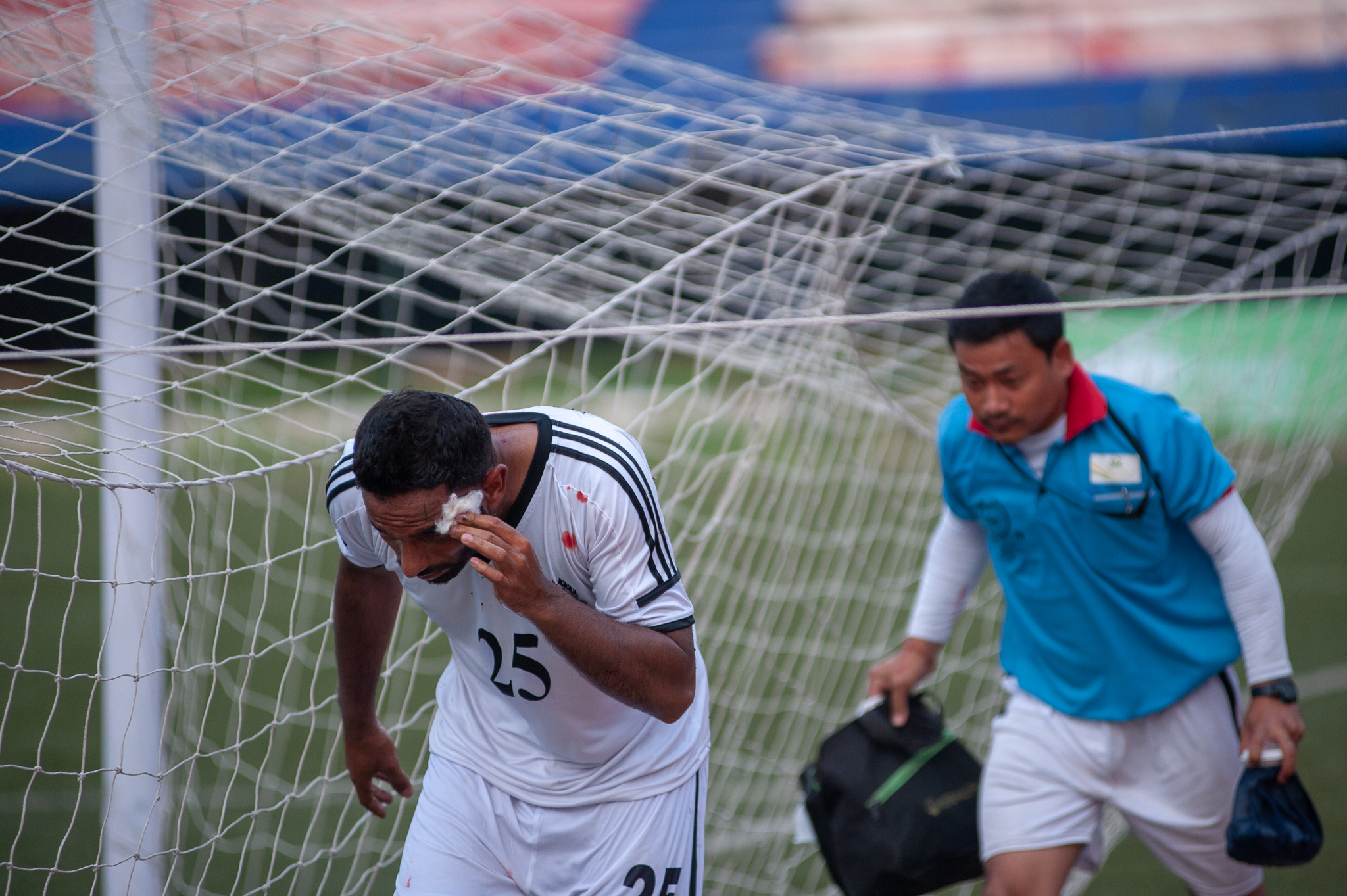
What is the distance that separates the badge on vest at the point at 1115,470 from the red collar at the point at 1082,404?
7 centimetres

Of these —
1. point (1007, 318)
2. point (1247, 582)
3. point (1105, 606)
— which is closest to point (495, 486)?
point (1007, 318)

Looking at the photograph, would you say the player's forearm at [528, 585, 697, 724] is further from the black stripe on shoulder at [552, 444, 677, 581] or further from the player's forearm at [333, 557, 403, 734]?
the player's forearm at [333, 557, 403, 734]

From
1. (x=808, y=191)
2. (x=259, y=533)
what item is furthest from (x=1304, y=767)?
(x=259, y=533)

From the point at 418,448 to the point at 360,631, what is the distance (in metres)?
0.63

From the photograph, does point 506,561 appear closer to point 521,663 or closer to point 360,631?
point 521,663

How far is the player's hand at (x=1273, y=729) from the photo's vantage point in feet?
6.88

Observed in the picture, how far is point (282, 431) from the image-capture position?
856 cm

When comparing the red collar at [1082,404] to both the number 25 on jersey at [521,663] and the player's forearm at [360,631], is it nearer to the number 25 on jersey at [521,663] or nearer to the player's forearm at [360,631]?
the number 25 on jersey at [521,663]

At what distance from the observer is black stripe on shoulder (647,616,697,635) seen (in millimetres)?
1673

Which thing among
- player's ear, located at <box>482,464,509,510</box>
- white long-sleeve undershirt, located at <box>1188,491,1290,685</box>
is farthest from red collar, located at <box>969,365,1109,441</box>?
player's ear, located at <box>482,464,509,510</box>

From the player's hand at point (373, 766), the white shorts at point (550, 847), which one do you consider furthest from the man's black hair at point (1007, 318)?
the player's hand at point (373, 766)

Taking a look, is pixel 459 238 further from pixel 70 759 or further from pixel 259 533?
pixel 259 533

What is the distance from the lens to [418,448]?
4.97 feet

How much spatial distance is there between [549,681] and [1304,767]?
3169mm
